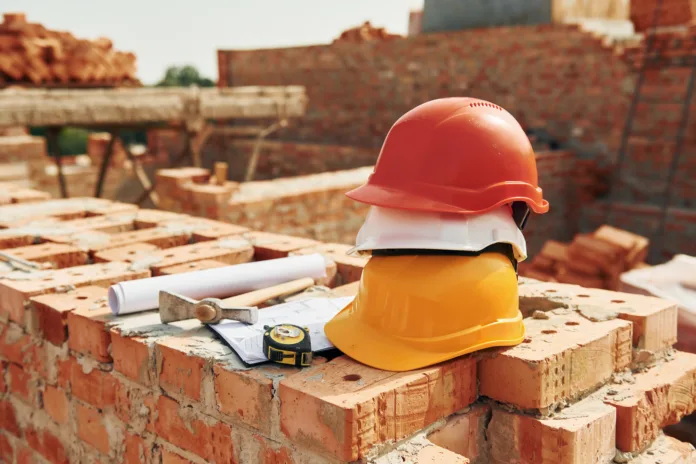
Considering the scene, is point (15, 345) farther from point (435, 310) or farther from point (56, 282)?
point (435, 310)

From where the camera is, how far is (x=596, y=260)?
7.92 m

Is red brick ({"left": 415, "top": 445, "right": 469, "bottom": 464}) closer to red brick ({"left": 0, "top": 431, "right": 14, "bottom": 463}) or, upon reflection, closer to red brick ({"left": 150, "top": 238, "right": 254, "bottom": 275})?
red brick ({"left": 150, "top": 238, "right": 254, "bottom": 275})

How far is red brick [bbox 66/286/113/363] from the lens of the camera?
8.07 ft

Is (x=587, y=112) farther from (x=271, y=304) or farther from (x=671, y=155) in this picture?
(x=271, y=304)

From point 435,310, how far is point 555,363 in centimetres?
37

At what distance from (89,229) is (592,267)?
5.76 meters

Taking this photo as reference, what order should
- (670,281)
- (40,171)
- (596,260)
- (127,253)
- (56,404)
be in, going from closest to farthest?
(56,404) → (127,253) → (670,281) → (596,260) → (40,171)

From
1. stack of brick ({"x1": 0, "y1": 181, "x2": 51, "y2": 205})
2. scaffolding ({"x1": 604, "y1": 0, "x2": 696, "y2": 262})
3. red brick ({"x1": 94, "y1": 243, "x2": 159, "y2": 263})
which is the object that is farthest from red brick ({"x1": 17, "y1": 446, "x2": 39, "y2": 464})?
scaffolding ({"x1": 604, "y1": 0, "x2": 696, "y2": 262})

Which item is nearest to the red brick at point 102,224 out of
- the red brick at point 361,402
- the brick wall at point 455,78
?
the red brick at point 361,402

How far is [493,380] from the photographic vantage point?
207 centimetres

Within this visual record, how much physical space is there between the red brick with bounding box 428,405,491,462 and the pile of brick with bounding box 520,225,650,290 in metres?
5.91

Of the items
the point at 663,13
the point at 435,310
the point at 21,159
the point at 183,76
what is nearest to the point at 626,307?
the point at 435,310

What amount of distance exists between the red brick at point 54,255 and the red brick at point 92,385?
2.47 feet

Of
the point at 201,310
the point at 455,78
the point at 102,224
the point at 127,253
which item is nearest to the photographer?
the point at 201,310
